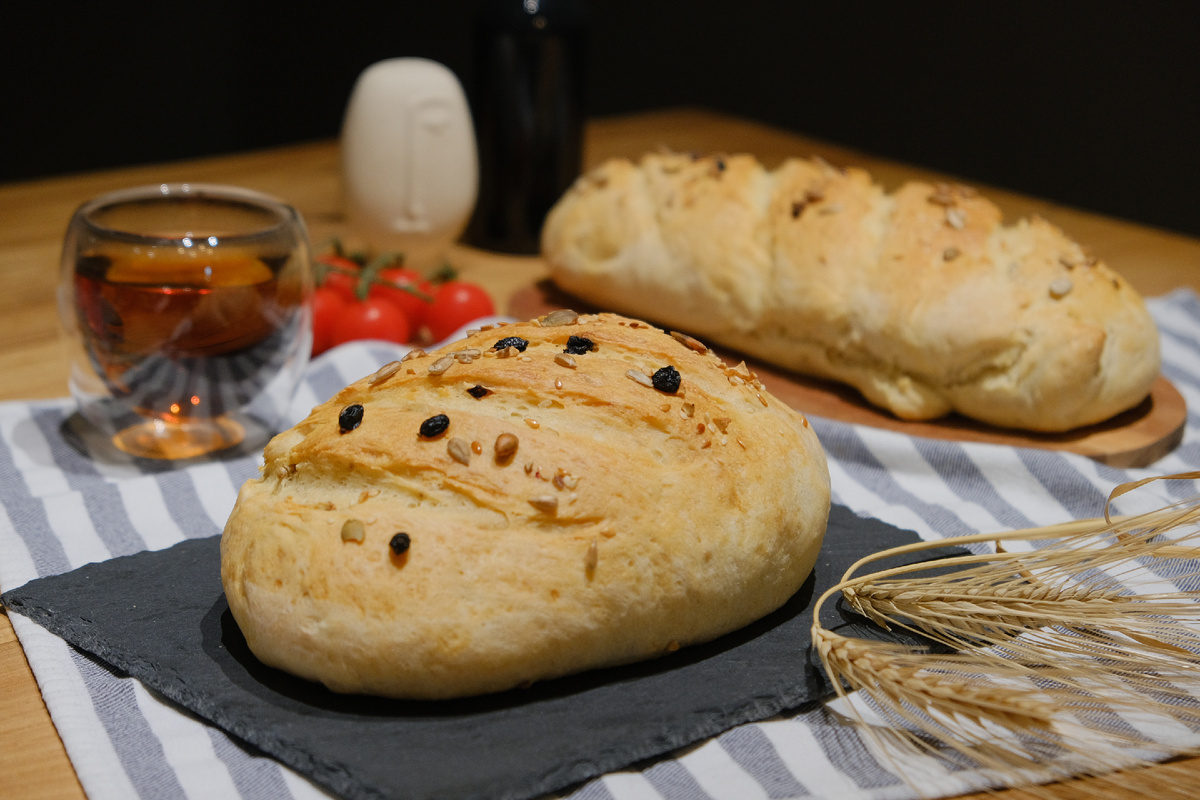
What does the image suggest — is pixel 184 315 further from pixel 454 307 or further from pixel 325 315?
pixel 454 307

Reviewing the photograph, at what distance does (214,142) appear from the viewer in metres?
4.77

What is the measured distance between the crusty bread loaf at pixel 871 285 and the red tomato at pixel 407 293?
1.17 feet

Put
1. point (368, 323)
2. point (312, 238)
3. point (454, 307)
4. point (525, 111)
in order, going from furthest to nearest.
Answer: point (312, 238) < point (525, 111) < point (454, 307) < point (368, 323)

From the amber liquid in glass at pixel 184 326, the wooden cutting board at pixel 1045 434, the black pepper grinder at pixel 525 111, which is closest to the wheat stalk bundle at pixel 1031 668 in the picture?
the wooden cutting board at pixel 1045 434

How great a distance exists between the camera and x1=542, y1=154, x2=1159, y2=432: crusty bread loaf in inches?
82.1

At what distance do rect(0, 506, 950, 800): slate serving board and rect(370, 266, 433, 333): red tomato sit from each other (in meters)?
1.12

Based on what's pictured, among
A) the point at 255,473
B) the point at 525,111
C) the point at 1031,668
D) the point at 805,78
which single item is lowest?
the point at 255,473

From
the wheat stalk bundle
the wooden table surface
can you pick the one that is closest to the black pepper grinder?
the wooden table surface

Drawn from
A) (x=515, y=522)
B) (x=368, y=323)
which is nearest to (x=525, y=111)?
(x=368, y=323)

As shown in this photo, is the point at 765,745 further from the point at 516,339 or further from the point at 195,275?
the point at 195,275

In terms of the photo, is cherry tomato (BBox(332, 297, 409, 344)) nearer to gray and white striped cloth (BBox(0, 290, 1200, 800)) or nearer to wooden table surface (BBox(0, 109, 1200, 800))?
gray and white striped cloth (BBox(0, 290, 1200, 800))

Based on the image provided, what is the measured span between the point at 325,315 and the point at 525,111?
0.85 meters

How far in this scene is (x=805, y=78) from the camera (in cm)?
530

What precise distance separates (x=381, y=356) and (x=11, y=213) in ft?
4.69
